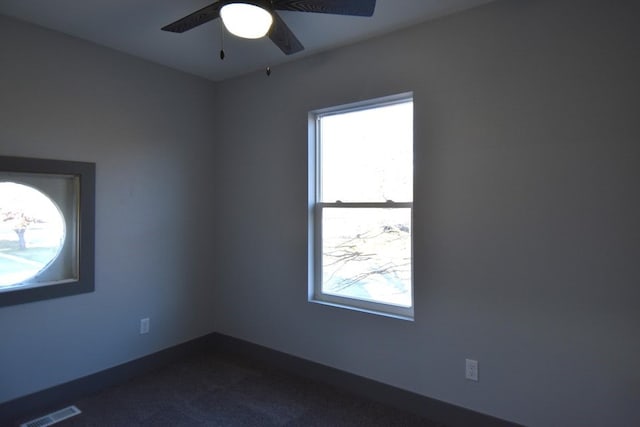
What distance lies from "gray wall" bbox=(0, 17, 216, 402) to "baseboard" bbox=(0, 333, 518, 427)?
7 centimetres

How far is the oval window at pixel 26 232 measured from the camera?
244 centimetres

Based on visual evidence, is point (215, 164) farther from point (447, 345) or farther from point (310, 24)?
point (447, 345)

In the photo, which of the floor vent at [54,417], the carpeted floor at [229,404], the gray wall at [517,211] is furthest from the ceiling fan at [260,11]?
the floor vent at [54,417]

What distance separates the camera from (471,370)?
7.44 feet

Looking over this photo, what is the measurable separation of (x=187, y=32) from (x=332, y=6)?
132 centimetres

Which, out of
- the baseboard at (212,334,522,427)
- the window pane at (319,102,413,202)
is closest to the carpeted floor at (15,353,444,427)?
the baseboard at (212,334,522,427)

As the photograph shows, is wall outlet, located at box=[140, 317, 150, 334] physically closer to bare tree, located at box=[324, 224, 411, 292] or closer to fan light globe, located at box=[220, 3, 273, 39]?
bare tree, located at box=[324, 224, 411, 292]

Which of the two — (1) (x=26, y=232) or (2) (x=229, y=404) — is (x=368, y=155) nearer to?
(2) (x=229, y=404)

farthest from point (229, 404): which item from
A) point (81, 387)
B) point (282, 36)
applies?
point (282, 36)

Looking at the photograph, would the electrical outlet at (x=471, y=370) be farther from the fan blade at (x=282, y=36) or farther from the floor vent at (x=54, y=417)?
the floor vent at (x=54, y=417)

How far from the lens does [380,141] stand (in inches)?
108

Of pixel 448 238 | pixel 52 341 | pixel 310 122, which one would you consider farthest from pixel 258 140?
pixel 52 341

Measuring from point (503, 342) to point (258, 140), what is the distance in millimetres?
2461

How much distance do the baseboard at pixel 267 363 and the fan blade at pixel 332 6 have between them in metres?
2.34
